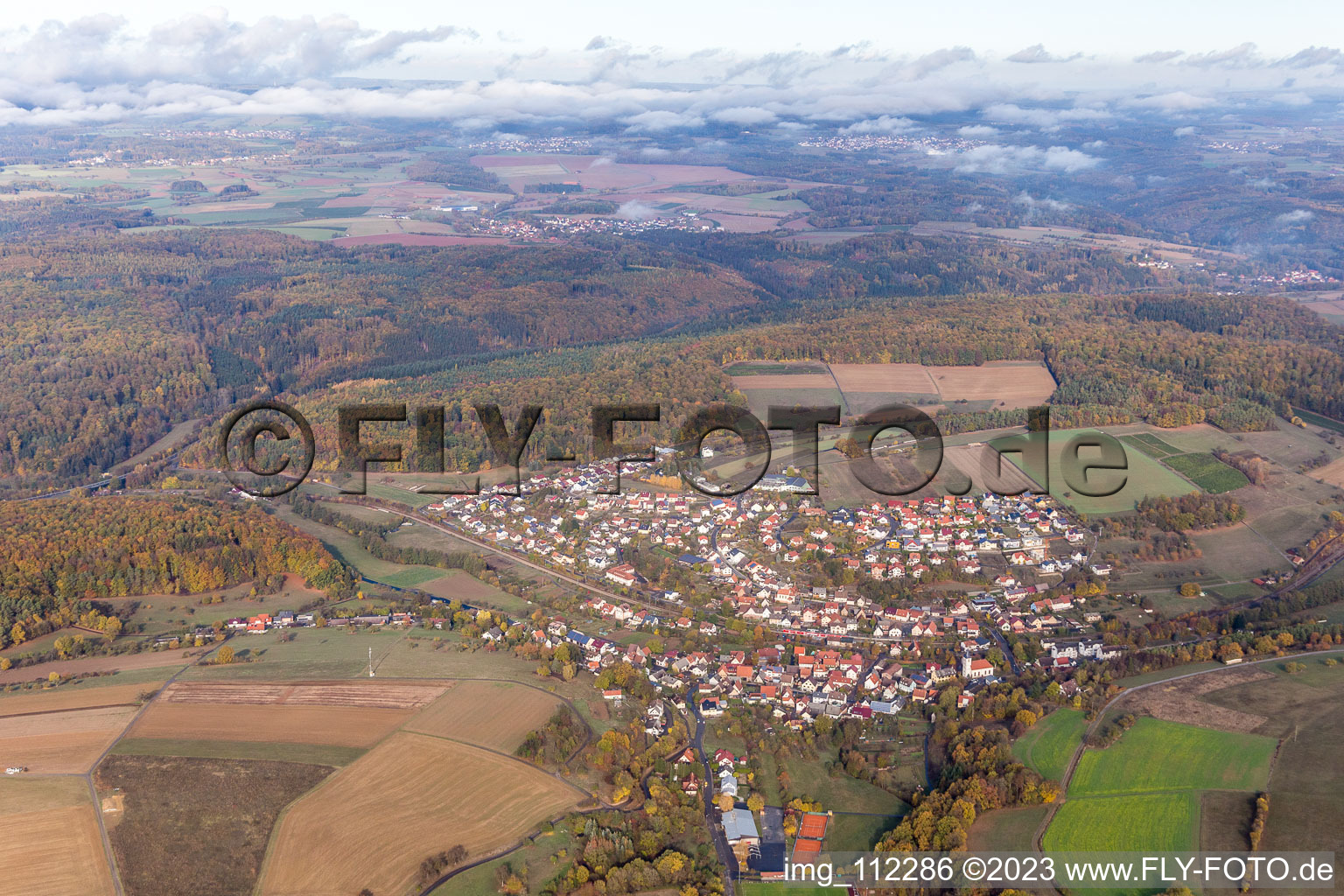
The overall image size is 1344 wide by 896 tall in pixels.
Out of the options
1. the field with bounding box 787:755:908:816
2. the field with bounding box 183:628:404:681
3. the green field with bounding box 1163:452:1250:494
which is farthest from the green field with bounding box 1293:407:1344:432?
the field with bounding box 183:628:404:681

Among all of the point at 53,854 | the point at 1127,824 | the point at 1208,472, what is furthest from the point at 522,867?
the point at 1208,472

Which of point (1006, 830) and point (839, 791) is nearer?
point (1006, 830)

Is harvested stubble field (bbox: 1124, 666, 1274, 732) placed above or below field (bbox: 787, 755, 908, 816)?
above

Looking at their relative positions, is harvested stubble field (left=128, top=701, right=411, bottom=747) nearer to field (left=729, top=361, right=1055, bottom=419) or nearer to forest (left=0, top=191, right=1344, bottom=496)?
forest (left=0, top=191, right=1344, bottom=496)

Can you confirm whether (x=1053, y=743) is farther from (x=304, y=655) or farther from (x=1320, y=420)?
(x=1320, y=420)

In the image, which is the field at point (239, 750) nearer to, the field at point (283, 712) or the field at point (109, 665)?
the field at point (283, 712)

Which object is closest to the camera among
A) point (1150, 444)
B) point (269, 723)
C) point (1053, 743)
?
point (1053, 743)

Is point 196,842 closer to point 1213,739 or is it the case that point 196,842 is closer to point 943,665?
point 943,665
